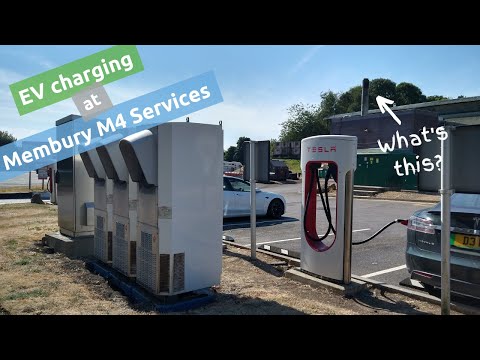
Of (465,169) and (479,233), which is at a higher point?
(465,169)

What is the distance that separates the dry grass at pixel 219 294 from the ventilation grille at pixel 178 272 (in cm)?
35

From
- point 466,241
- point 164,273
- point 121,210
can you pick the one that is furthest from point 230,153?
point 466,241

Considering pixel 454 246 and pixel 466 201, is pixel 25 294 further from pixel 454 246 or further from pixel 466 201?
pixel 466 201

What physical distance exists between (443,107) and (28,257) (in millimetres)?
34636

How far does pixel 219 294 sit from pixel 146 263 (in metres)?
1.02

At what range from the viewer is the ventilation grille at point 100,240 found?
20.0 feet

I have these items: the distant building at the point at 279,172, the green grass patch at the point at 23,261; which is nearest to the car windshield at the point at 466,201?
the green grass patch at the point at 23,261

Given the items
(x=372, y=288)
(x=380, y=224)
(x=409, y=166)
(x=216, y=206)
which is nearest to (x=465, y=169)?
(x=372, y=288)

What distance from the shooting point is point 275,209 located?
11.8 meters

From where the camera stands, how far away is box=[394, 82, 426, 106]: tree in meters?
64.1

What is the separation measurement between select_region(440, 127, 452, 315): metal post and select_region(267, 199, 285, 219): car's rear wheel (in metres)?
7.68

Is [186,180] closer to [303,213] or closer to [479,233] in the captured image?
[303,213]

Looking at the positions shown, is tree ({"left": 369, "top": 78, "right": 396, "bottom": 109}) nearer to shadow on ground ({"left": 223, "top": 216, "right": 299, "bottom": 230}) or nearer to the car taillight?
shadow on ground ({"left": 223, "top": 216, "right": 299, "bottom": 230})

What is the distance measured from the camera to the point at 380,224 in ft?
36.4
